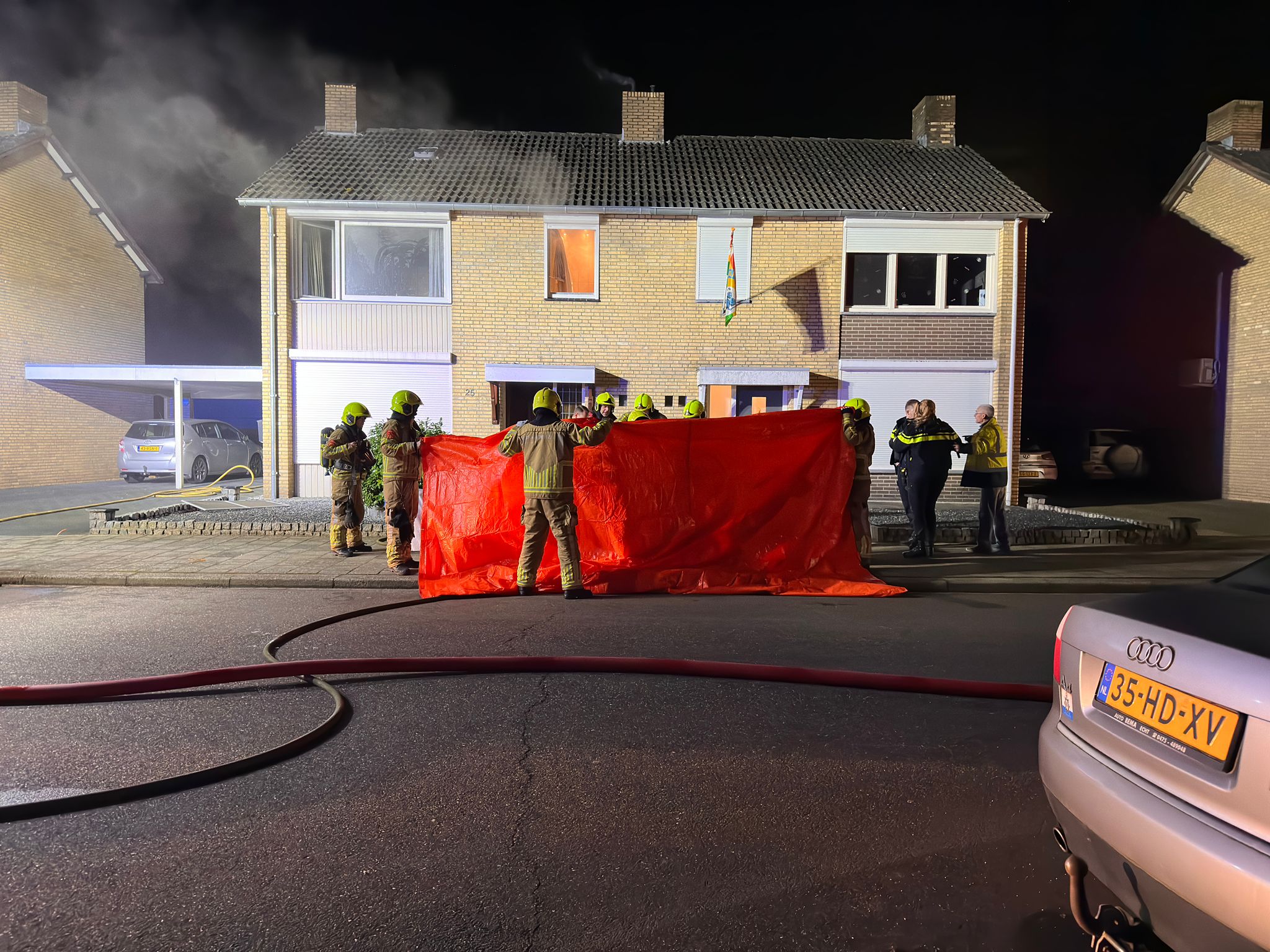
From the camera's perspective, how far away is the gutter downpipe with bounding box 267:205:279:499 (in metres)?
15.6

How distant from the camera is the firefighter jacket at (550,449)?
690cm

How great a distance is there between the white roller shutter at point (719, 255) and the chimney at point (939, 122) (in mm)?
6290

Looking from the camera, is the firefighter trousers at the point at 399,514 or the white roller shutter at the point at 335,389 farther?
the white roller shutter at the point at 335,389

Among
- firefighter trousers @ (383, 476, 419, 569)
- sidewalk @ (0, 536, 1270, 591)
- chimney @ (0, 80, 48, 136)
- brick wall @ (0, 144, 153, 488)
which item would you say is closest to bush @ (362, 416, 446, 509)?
sidewalk @ (0, 536, 1270, 591)

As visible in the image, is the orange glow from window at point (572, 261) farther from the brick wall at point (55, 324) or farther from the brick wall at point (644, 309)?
the brick wall at point (55, 324)

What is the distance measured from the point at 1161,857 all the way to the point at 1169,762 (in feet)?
0.76

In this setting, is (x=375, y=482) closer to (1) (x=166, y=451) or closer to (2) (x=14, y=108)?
(1) (x=166, y=451)

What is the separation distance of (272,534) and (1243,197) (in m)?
22.6

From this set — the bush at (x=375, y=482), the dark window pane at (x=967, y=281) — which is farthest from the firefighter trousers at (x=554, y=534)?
the dark window pane at (x=967, y=281)

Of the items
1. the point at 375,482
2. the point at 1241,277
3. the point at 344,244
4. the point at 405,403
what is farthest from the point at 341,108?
the point at 1241,277

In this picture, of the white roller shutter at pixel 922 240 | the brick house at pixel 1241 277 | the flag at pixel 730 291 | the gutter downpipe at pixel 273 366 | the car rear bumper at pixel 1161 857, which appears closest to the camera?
the car rear bumper at pixel 1161 857

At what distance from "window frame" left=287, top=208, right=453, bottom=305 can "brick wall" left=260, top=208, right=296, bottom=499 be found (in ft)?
0.61

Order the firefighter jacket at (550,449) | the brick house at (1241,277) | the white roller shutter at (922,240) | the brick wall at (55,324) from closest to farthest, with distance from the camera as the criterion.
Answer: the firefighter jacket at (550,449)
the white roller shutter at (922,240)
the brick house at (1241,277)
the brick wall at (55,324)

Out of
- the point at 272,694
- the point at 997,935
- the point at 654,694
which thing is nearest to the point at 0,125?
the point at 272,694
